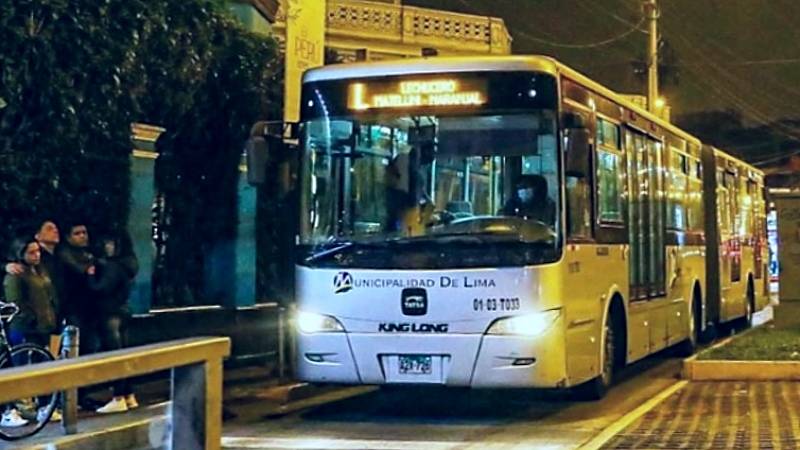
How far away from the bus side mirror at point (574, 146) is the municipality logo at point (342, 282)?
7.16 feet

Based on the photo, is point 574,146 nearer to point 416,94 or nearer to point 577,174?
point 577,174

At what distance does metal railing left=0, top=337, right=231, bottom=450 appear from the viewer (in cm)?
402

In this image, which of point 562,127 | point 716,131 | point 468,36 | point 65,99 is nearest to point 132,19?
point 65,99

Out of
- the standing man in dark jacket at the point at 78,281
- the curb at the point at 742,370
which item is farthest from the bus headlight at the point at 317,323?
the curb at the point at 742,370

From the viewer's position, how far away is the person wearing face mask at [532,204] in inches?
445

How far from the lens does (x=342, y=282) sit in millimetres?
11570

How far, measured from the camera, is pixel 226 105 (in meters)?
17.4

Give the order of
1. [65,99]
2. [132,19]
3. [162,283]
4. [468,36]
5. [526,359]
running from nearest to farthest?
Result: [526,359] → [65,99] → [132,19] → [162,283] → [468,36]

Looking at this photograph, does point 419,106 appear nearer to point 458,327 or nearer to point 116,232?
point 458,327

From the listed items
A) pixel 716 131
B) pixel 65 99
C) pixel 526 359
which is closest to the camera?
pixel 526 359

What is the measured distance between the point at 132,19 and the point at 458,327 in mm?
5572

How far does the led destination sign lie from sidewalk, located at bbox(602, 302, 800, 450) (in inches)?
129

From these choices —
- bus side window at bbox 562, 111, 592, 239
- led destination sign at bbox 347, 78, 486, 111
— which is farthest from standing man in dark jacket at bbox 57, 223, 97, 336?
bus side window at bbox 562, 111, 592, 239

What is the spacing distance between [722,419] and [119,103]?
7380mm
